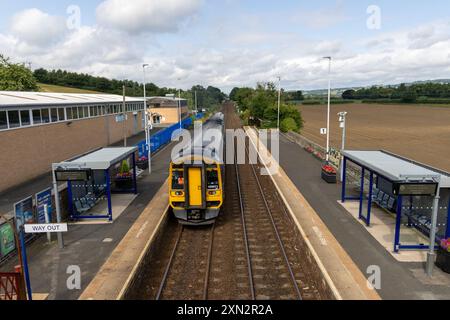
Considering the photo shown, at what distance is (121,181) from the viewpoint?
19.7m

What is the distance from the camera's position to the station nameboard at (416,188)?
10.7 meters

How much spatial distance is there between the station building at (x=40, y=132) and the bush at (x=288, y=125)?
85.3 feet

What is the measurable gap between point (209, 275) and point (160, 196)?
8.05m

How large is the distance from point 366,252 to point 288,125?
40.9m

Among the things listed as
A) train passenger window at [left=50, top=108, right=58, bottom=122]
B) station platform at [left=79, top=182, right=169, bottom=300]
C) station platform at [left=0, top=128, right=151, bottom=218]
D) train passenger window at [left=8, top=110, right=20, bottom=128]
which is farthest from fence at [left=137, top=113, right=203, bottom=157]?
station platform at [left=79, top=182, right=169, bottom=300]

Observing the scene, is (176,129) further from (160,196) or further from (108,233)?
(108,233)

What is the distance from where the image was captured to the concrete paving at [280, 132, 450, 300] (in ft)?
30.6

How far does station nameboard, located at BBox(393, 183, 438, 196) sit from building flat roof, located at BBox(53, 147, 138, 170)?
10368 mm

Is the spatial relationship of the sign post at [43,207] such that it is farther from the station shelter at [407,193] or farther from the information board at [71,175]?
the station shelter at [407,193]

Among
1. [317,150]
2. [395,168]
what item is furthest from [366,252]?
[317,150]

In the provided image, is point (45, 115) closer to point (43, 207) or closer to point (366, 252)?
point (43, 207)

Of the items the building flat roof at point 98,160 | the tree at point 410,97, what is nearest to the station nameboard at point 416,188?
the building flat roof at point 98,160

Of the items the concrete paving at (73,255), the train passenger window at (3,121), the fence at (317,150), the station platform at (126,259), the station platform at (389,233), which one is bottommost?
the station platform at (389,233)

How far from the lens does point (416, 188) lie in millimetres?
10773
